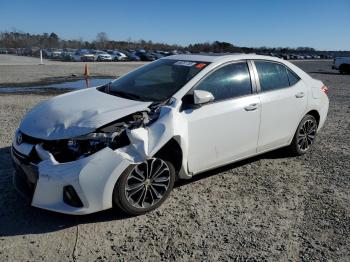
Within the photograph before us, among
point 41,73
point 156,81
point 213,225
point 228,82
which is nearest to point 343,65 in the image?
point 41,73

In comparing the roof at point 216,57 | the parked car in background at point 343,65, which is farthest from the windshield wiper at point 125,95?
the parked car in background at point 343,65

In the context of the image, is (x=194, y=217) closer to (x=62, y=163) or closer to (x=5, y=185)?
(x=62, y=163)

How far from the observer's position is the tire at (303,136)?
583 centimetres

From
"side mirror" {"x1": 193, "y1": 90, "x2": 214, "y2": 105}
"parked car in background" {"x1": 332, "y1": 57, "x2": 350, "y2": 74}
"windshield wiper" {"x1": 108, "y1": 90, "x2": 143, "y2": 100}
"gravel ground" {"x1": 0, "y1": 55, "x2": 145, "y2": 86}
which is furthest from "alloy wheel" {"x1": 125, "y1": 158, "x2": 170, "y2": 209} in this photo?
"parked car in background" {"x1": 332, "y1": 57, "x2": 350, "y2": 74}

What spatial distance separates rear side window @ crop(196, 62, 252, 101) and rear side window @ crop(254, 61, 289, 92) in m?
0.27

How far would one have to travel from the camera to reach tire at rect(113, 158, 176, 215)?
3671 mm

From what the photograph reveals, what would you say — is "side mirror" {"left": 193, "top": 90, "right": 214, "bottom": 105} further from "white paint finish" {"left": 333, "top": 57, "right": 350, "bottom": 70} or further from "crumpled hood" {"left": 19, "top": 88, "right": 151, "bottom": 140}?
"white paint finish" {"left": 333, "top": 57, "right": 350, "bottom": 70}

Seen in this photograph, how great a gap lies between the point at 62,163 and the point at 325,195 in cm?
317

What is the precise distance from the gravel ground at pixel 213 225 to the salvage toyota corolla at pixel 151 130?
267 mm

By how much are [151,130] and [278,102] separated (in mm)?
2210

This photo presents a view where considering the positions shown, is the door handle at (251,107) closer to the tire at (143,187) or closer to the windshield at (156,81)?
the windshield at (156,81)

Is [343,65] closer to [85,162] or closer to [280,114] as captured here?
[280,114]

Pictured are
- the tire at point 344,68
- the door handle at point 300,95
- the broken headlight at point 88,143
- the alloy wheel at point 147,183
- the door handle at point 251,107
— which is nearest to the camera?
the broken headlight at point 88,143

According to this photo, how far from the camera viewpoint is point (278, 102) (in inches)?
205
